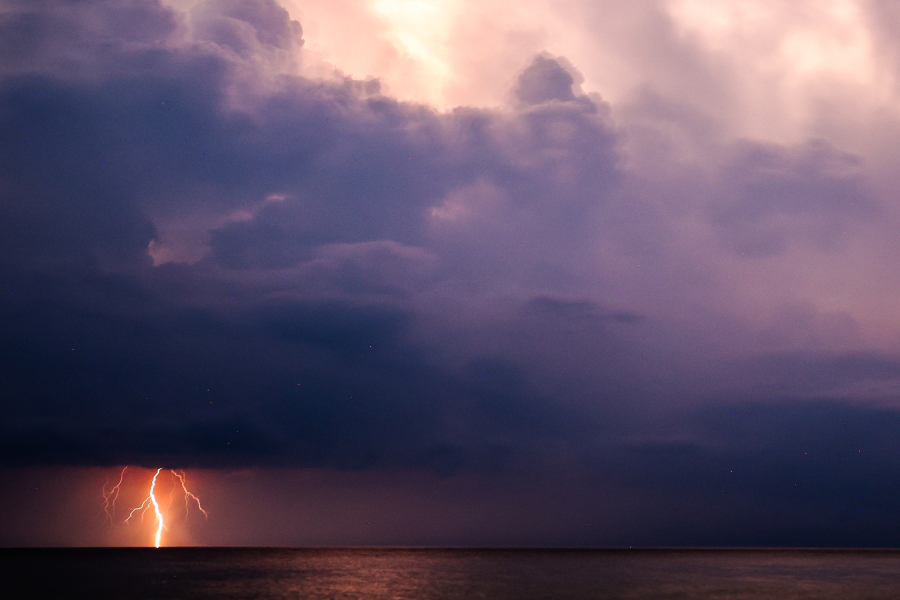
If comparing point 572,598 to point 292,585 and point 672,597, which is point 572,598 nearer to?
point 672,597

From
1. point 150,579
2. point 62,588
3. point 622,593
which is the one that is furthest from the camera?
point 150,579

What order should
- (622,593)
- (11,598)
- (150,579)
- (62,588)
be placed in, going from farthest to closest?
1. (150,579)
2. (62,588)
3. (622,593)
4. (11,598)

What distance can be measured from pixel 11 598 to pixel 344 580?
3831 cm

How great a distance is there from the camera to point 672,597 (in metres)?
65.8

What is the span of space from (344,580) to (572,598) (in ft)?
121

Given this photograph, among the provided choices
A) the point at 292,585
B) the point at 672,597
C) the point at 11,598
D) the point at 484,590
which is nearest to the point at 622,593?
the point at 672,597

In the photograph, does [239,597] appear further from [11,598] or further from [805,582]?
[805,582]

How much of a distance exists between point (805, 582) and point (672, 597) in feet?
125

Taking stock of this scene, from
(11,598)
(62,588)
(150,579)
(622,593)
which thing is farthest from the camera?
(150,579)

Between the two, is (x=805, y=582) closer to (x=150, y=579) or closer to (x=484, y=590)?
(x=484, y=590)

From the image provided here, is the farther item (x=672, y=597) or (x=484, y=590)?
(x=484, y=590)

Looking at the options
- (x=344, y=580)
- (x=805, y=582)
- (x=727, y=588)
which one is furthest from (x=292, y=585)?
(x=805, y=582)

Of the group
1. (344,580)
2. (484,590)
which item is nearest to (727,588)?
(484,590)

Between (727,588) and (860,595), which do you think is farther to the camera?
(727,588)
